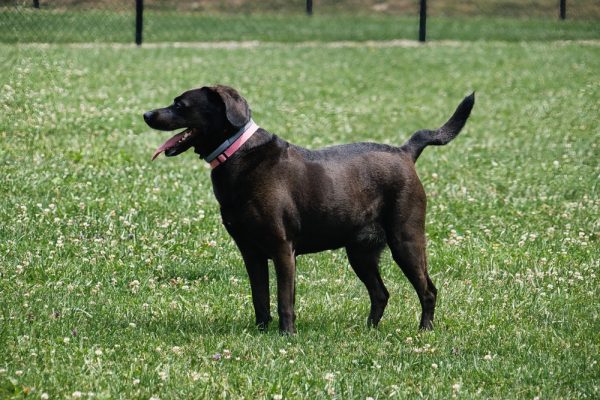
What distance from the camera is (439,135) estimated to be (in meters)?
7.11

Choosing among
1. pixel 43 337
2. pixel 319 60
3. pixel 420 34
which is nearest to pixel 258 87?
pixel 319 60

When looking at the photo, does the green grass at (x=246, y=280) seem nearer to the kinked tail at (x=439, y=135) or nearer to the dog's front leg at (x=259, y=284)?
the dog's front leg at (x=259, y=284)

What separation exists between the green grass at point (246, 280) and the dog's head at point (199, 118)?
115 centimetres

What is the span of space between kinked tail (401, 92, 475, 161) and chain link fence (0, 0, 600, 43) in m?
19.1

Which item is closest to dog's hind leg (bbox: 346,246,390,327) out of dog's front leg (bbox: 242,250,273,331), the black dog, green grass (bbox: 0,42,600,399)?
the black dog

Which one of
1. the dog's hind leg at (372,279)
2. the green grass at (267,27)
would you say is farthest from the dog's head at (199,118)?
the green grass at (267,27)

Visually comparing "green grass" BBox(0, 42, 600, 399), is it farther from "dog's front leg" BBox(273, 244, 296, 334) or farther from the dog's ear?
the dog's ear

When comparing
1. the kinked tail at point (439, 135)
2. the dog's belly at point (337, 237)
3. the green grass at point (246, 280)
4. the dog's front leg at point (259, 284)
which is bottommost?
the green grass at point (246, 280)

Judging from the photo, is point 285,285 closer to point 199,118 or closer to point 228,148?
point 228,148

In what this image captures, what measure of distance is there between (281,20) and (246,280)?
26965mm

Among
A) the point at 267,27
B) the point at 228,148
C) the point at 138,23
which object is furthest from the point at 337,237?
the point at 267,27

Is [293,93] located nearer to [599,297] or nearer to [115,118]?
[115,118]

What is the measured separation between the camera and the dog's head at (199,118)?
249 inches

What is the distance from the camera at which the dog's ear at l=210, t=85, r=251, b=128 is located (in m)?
6.24
